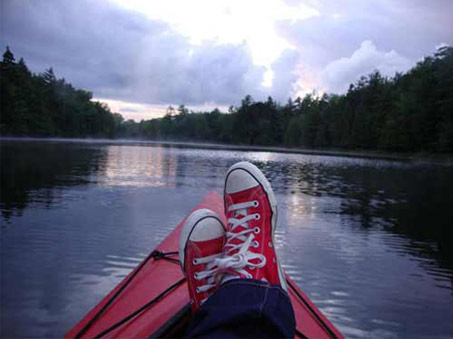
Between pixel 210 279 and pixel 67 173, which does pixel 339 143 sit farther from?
pixel 210 279

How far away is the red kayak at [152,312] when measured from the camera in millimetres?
1875

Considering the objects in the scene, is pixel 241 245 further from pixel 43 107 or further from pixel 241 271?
Result: pixel 43 107

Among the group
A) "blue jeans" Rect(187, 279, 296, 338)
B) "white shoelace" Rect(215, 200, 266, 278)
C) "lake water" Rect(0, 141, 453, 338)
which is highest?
"white shoelace" Rect(215, 200, 266, 278)

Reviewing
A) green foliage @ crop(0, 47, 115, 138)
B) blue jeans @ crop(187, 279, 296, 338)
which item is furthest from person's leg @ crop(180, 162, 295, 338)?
green foliage @ crop(0, 47, 115, 138)

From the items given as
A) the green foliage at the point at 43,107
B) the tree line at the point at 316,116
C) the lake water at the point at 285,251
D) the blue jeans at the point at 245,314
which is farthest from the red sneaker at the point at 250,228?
the green foliage at the point at 43,107

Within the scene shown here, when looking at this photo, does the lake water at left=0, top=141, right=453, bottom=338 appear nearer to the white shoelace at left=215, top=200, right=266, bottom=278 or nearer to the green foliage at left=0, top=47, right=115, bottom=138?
the white shoelace at left=215, top=200, right=266, bottom=278

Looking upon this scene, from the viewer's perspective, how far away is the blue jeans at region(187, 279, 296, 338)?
5.19ft

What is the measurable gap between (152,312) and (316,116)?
304 feet

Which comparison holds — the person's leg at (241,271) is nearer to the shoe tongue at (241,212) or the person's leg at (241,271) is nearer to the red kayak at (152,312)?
the shoe tongue at (241,212)

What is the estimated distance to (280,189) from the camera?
40.1 feet

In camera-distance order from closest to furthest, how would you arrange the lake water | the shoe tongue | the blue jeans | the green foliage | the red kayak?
the blue jeans, the red kayak, the shoe tongue, the lake water, the green foliage

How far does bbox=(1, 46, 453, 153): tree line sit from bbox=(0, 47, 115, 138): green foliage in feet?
0.56

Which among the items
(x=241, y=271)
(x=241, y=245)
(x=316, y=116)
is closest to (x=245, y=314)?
(x=241, y=271)

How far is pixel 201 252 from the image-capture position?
2076 millimetres
